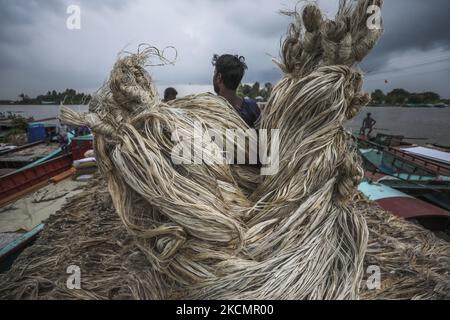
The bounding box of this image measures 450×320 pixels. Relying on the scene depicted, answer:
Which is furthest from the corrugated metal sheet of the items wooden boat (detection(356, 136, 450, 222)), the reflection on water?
the reflection on water

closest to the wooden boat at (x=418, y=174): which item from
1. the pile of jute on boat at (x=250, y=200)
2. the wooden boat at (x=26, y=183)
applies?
the pile of jute on boat at (x=250, y=200)

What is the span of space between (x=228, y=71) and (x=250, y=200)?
110cm

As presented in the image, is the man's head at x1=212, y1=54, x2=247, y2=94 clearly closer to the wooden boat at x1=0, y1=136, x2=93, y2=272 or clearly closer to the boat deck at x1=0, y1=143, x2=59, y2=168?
the wooden boat at x1=0, y1=136, x2=93, y2=272

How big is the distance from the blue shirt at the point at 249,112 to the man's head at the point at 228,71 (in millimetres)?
174

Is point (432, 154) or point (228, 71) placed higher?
point (228, 71)

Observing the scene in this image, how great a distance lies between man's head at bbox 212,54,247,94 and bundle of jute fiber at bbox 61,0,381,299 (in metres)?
0.31

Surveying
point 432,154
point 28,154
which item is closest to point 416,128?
point 432,154

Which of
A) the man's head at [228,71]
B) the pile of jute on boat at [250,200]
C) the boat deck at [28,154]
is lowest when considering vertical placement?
the boat deck at [28,154]

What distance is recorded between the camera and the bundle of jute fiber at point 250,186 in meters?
1.44

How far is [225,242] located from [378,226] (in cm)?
195

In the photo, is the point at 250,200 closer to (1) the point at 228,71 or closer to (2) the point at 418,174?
(1) the point at 228,71

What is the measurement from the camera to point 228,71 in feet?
7.20

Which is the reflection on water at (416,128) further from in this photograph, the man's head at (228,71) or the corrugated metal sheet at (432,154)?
the corrugated metal sheet at (432,154)

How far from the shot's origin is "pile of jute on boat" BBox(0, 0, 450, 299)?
1453 mm
